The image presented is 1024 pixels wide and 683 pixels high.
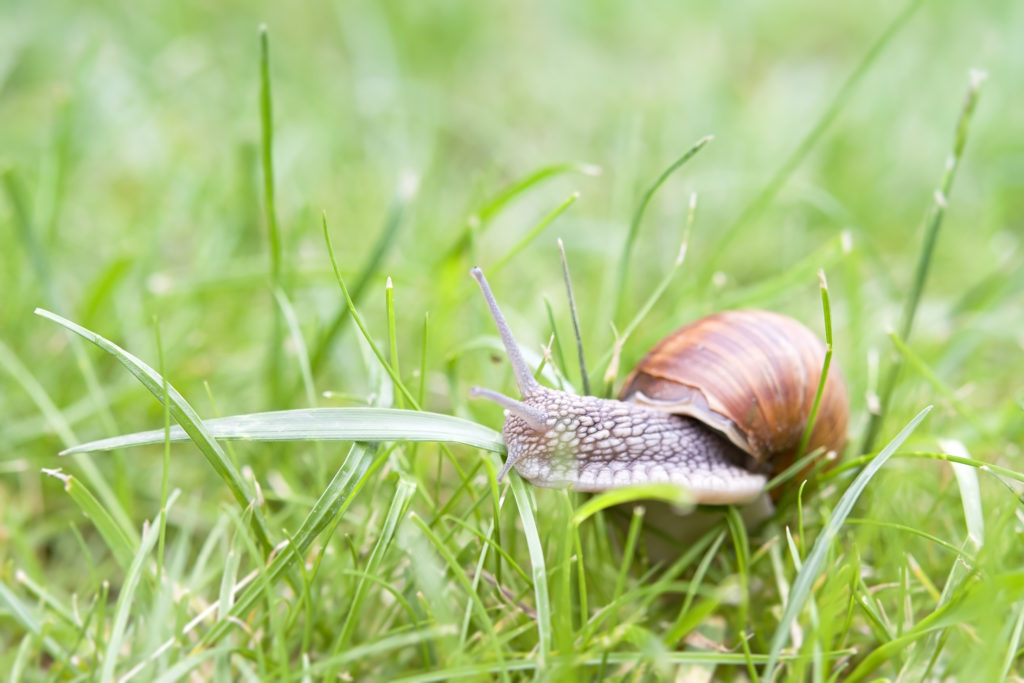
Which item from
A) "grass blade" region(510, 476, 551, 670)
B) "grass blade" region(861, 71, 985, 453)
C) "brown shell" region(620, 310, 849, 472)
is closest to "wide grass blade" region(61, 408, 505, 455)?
"grass blade" region(510, 476, 551, 670)

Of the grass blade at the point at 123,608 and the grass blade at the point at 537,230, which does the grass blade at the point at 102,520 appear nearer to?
the grass blade at the point at 123,608

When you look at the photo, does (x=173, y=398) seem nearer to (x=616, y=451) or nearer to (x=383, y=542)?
(x=383, y=542)

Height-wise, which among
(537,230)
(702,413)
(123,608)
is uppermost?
(537,230)

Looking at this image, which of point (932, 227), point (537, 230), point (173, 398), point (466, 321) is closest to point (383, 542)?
point (173, 398)

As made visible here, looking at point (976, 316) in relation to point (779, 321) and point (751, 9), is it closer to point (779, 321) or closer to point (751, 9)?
point (779, 321)

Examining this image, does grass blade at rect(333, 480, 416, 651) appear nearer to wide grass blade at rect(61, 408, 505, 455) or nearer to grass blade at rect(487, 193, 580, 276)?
wide grass blade at rect(61, 408, 505, 455)

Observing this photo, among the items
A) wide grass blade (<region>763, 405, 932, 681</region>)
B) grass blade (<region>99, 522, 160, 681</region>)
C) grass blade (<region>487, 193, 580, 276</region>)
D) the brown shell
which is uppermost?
grass blade (<region>487, 193, 580, 276</region>)

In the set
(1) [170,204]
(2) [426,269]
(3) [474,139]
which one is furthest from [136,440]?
(3) [474,139]
